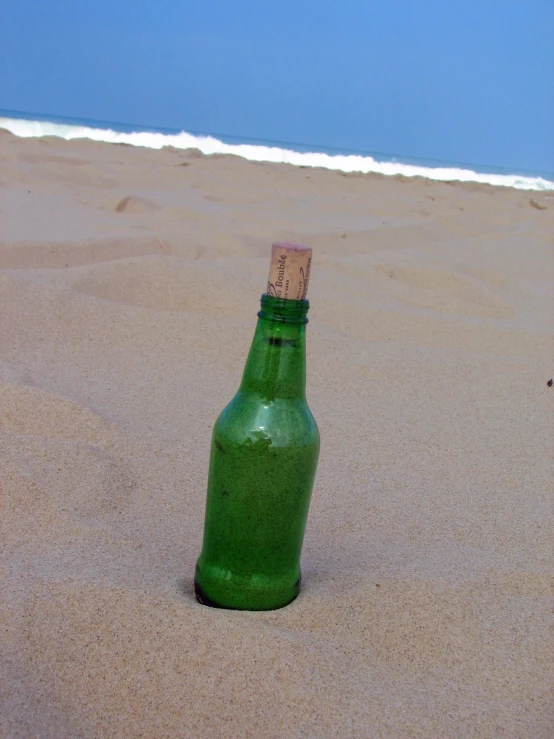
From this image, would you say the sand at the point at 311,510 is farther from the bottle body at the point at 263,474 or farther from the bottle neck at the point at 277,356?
the bottle neck at the point at 277,356

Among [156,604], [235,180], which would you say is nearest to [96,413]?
[156,604]

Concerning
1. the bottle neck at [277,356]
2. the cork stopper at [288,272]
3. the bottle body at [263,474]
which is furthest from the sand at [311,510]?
the cork stopper at [288,272]

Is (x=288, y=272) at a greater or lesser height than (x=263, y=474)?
greater

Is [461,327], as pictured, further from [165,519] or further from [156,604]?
[156,604]

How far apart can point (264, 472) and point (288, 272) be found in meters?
0.26

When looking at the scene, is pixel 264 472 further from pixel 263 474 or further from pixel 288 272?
pixel 288 272

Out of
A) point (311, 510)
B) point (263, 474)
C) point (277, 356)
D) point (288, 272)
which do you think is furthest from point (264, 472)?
point (311, 510)

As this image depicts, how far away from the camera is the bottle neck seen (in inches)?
38.4

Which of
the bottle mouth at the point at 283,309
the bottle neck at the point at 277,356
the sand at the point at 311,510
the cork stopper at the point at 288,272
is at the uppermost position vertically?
the cork stopper at the point at 288,272

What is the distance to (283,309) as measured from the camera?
96 cm

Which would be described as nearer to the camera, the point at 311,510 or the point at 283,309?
the point at 283,309

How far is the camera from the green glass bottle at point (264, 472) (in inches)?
38.6

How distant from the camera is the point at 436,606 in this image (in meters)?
1.13

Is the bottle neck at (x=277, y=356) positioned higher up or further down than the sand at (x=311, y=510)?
higher up
